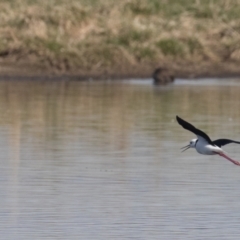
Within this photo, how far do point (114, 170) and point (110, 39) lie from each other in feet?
40.7

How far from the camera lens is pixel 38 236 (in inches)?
376

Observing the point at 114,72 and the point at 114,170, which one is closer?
the point at 114,170

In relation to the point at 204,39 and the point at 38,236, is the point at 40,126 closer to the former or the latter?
the point at 38,236

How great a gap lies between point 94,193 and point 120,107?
8.20 metres

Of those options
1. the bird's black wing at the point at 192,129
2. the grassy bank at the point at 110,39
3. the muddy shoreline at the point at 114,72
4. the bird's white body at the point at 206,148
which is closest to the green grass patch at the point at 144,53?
the grassy bank at the point at 110,39

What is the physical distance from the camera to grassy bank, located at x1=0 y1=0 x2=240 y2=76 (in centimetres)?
2458

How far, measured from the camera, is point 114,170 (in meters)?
12.8

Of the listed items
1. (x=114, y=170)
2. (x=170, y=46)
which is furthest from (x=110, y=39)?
(x=114, y=170)

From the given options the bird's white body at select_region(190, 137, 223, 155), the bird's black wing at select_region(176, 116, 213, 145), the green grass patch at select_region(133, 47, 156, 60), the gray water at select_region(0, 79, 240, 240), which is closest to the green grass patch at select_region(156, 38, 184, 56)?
the green grass patch at select_region(133, 47, 156, 60)

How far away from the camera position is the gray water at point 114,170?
33.0 ft

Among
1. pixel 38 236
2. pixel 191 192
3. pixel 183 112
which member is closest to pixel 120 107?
pixel 183 112

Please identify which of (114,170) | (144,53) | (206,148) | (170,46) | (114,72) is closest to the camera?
(206,148)

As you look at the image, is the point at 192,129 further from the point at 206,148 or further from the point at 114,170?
the point at 114,170

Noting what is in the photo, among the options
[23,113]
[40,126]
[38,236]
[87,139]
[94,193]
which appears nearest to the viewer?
[38,236]
